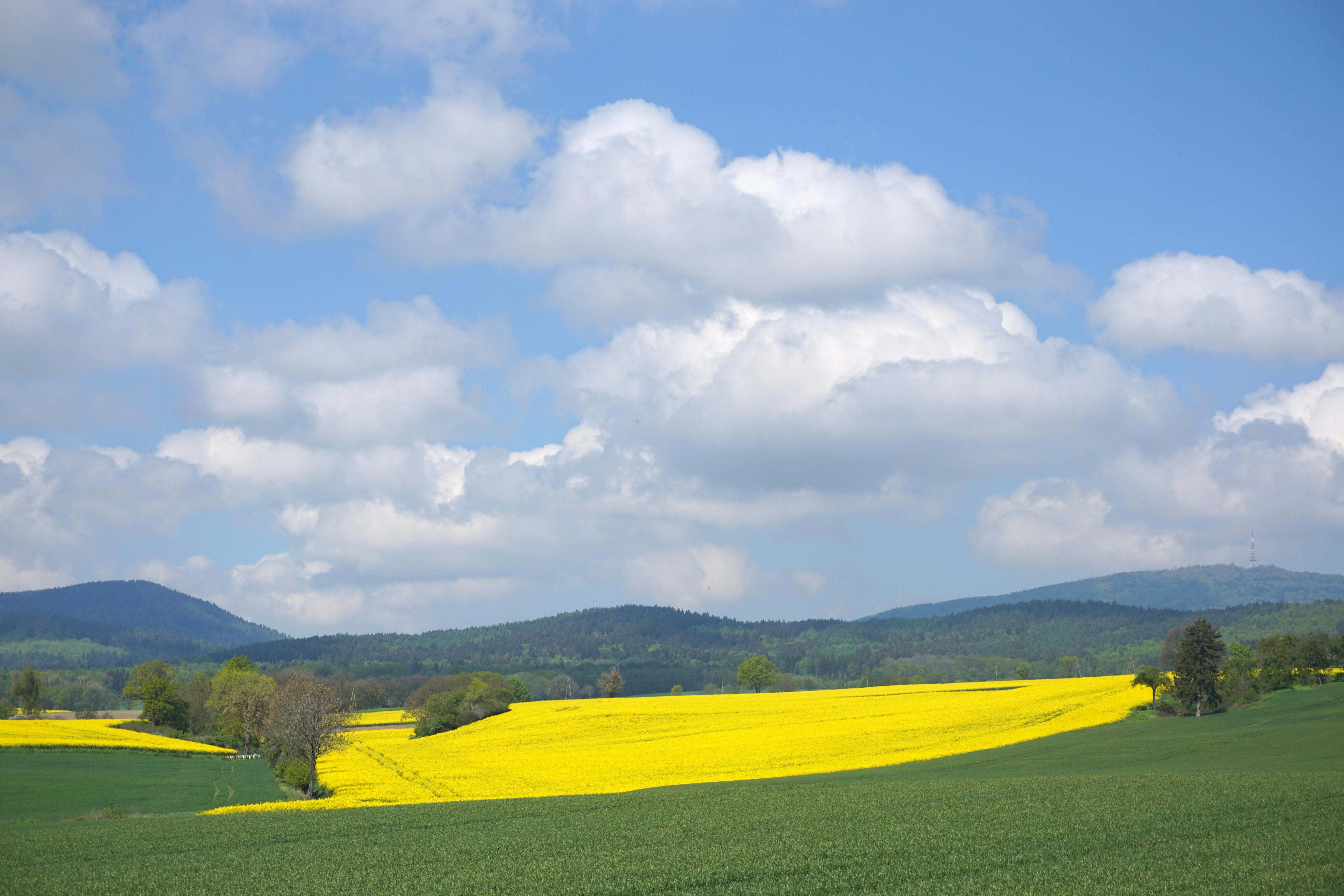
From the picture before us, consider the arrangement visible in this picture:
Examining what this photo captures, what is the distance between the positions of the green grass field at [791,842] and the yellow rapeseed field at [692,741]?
32.0 ft

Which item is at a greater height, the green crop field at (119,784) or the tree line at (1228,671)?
the tree line at (1228,671)

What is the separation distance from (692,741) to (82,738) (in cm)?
5649

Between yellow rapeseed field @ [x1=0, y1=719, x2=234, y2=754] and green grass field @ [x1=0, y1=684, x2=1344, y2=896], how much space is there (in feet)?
143

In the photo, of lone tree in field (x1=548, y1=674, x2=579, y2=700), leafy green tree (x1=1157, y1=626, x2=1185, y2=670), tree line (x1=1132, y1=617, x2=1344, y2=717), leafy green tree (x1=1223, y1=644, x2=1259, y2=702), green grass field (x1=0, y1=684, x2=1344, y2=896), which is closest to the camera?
green grass field (x1=0, y1=684, x2=1344, y2=896)

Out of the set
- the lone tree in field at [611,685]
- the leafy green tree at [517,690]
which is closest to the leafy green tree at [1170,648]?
the leafy green tree at [517,690]

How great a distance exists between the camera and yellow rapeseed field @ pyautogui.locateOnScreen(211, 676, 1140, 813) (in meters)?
55.5

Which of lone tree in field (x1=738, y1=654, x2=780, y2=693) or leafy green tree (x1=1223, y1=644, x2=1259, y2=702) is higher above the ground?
leafy green tree (x1=1223, y1=644, x2=1259, y2=702)

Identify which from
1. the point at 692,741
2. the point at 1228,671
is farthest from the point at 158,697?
the point at 1228,671

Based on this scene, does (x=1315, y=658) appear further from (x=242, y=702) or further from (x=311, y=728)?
(x=242, y=702)

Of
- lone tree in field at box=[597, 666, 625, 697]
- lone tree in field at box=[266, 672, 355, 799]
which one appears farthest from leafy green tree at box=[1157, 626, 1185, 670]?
lone tree in field at box=[597, 666, 625, 697]

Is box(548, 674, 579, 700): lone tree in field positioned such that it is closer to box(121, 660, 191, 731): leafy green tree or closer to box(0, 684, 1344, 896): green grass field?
box(121, 660, 191, 731): leafy green tree

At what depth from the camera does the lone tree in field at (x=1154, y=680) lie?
75.8 metres

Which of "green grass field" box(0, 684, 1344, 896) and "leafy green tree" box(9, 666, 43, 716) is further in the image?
"leafy green tree" box(9, 666, 43, 716)

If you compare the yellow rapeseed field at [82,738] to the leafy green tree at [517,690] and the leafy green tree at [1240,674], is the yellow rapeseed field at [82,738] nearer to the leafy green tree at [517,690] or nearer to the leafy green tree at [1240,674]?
the leafy green tree at [517,690]
